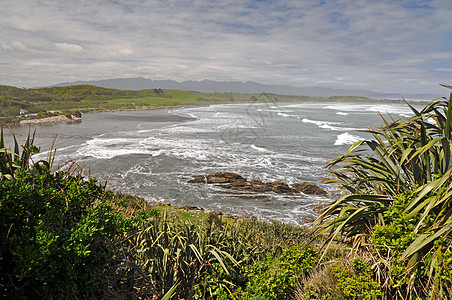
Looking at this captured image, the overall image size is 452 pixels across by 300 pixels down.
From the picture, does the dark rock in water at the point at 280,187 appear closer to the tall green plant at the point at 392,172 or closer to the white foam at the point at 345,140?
the tall green plant at the point at 392,172

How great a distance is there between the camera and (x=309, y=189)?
54.2ft

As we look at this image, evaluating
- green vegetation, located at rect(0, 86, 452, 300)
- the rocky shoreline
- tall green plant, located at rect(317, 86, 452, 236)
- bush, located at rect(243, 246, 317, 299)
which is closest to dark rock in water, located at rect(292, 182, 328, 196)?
green vegetation, located at rect(0, 86, 452, 300)

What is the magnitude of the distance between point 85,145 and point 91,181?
28.0 meters

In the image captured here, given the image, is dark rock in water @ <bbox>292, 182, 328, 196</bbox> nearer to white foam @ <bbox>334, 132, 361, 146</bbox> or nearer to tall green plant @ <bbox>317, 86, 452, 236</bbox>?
tall green plant @ <bbox>317, 86, 452, 236</bbox>

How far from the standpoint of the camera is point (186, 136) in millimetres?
34344

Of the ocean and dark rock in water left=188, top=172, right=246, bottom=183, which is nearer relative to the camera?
the ocean

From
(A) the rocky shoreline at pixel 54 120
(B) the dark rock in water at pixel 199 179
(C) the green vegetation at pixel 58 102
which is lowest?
(B) the dark rock in water at pixel 199 179

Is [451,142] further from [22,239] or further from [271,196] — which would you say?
[271,196]

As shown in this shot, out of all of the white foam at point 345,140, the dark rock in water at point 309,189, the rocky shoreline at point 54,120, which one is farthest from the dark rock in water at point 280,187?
the rocky shoreline at point 54,120

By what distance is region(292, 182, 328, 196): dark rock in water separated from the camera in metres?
16.2

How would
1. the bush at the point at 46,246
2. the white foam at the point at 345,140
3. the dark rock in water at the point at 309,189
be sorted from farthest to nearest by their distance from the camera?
the white foam at the point at 345,140 → the dark rock in water at the point at 309,189 → the bush at the point at 46,246

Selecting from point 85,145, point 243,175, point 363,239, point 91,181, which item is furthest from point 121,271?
point 85,145

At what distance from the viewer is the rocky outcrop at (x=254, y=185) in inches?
647

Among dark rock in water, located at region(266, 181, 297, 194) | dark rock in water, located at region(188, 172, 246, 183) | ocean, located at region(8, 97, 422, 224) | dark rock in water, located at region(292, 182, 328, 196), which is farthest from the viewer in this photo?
dark rock in water, located at region(188, 172, 246, 183)
